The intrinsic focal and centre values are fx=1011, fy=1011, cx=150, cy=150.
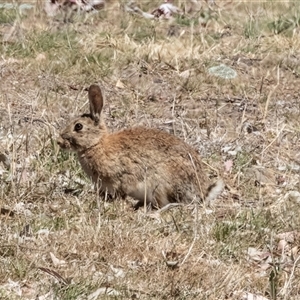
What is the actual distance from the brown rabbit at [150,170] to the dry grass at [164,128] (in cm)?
14

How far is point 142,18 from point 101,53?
4.12 feet

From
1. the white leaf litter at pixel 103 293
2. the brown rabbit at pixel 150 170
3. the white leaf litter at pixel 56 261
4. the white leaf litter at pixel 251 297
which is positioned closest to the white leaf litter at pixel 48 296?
the white leaf litter at pixel 103 293

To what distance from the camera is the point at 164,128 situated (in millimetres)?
7621

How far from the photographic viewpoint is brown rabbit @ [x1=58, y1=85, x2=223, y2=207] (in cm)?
621

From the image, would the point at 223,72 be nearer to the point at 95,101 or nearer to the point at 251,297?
the point at 95,101

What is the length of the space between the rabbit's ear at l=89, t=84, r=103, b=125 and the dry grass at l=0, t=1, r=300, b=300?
15.1 inches

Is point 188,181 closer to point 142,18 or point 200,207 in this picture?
point 200,207

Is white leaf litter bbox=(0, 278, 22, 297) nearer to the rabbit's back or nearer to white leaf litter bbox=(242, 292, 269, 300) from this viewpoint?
white leaf litter bbox=(242, 292, 269, 300)

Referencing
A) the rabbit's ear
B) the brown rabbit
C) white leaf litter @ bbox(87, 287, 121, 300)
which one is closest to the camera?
white leaf litter @ bbox(87, 287, 121, 300)

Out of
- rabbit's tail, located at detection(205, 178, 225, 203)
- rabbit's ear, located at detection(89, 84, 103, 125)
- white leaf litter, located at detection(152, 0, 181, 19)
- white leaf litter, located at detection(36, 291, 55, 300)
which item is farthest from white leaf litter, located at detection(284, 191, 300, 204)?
white leaf litter, located at detection(152, 0, 181, 19)

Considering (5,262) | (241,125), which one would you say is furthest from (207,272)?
(241,125)

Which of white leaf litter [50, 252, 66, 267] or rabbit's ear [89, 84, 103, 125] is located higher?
rabbit's ear [89, 84, 103, 125]

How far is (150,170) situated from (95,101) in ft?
2.02

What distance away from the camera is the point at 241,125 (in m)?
7.63
